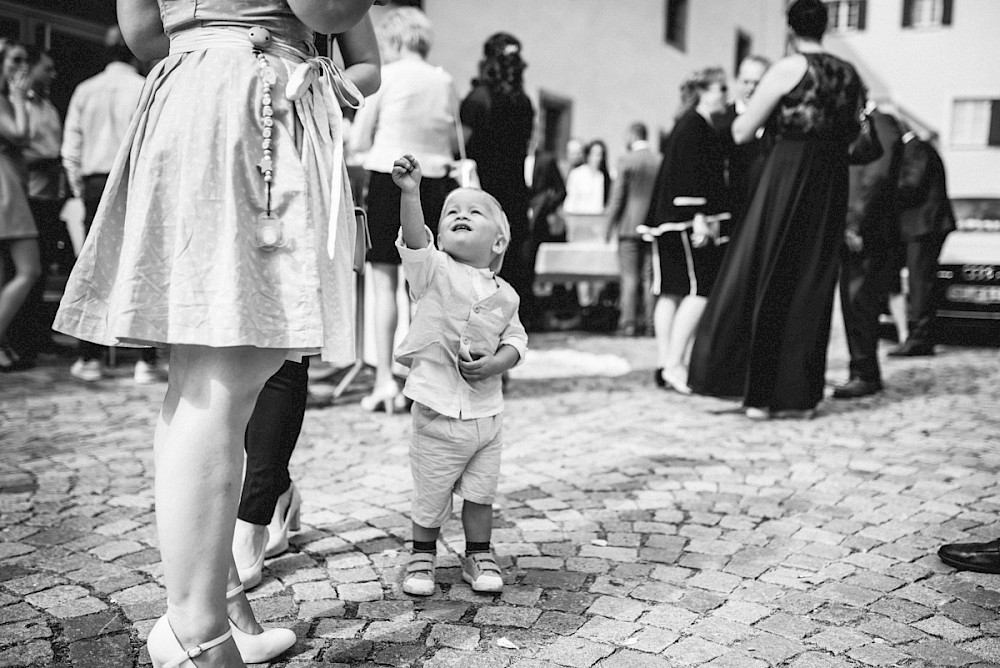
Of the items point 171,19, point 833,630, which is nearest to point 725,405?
point 833,630

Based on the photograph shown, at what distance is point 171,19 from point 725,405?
4587 millimetres

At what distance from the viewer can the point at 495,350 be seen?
9.06 feet

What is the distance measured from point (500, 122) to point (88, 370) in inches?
123

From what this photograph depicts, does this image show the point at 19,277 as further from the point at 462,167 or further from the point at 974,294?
the point at 974,294

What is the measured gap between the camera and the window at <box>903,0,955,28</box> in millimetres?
28828

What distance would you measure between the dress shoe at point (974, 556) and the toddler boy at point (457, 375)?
4.74 ft

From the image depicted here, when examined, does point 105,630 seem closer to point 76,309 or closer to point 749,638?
point 76,309

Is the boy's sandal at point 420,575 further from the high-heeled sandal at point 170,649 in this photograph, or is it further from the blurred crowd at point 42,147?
the blurred crowd at point 42,147

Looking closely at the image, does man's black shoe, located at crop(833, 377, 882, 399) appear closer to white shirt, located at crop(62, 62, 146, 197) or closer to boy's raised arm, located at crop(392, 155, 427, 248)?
boy's raised arm, located at crop(392, 155, 427, 248)

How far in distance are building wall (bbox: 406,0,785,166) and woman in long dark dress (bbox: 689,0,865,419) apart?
724 centimetres

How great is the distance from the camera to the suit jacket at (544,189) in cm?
971

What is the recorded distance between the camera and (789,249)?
548cm

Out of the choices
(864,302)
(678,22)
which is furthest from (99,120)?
(678,22)

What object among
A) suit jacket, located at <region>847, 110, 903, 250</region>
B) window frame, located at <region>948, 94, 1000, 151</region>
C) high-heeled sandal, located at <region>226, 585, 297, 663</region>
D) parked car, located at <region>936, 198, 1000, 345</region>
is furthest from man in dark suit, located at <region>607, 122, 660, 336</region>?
window frame, located at <region>948, 94, 1000, 151</region>
